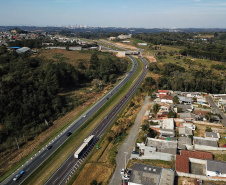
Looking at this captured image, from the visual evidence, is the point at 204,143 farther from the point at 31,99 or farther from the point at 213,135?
the point at 31,99

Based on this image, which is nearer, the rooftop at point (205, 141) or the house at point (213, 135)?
the rooftop at point (205, 141)

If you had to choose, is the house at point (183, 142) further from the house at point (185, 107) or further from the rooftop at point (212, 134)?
the house at point (185, 107)

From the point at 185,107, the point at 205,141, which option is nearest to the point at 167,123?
the point at 205,141

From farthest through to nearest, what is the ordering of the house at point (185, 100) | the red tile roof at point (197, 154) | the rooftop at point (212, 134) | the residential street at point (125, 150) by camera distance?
the house at point (185, 100) < the rooftop at point (212, 134) < the red tile roof at point (197, 154) < the residential street at point (125, 150)

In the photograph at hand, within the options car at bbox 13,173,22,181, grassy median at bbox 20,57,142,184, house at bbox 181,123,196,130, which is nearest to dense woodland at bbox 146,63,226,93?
grassy median at bbox 20,57,142,184

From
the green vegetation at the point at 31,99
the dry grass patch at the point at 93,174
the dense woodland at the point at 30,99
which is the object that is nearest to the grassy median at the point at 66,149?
the dry grass patch at the point at 93,174

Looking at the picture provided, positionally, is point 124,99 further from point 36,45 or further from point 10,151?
point 36,45
